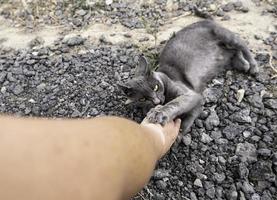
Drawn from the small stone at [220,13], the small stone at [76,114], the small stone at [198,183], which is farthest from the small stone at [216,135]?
the small stone at [220,13]

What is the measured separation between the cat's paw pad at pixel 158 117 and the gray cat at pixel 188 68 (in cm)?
16

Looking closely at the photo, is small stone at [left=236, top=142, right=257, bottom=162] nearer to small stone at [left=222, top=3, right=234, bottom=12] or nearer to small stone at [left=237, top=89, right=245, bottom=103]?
small stone at [left=237, top=89, right=245, bottom=103]

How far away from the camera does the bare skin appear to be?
3.66ft

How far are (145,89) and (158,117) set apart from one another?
1.63 ft

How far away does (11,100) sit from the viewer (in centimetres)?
341

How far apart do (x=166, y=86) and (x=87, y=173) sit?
2.18 meters

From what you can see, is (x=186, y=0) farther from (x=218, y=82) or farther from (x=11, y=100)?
(x=11, y=100)

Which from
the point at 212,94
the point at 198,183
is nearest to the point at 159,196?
the point at 198,183

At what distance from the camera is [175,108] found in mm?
3035

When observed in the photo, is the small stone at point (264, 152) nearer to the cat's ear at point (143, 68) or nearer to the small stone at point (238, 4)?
the cat's ear at point (143, 68)

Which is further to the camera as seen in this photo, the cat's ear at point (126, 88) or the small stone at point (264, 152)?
the cat's ear at point (126, 88)

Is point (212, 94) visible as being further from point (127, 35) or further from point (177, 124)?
point (127, 35)

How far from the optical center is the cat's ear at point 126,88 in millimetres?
3119

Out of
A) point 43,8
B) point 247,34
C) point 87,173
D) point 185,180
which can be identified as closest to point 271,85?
point 247,34
